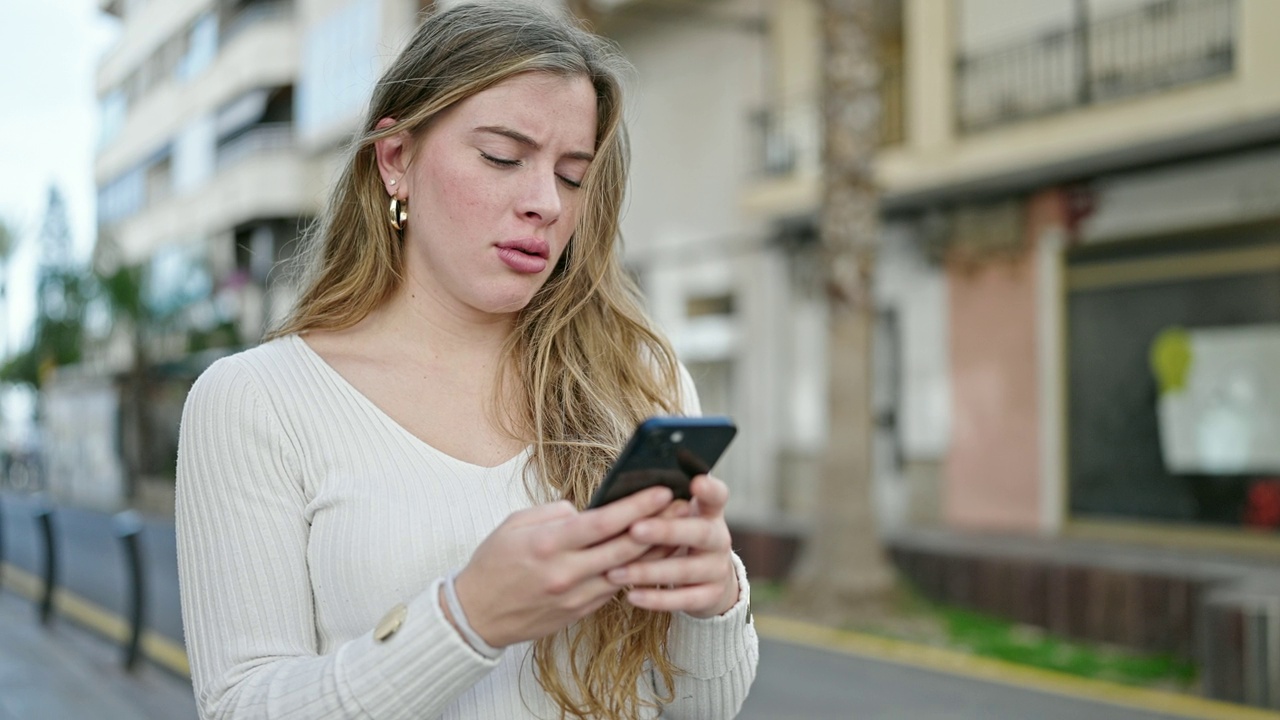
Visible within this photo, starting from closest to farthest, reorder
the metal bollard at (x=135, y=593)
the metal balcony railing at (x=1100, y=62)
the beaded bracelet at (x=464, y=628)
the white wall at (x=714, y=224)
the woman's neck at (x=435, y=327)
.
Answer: the beaded bracelet at (x=464, y=628) < the woman's neck at (x=435, y=327) < the metal bollard at (x=135, y=593) < the metal balcony railing at (x=1100, y=62) < the white wall at (x=714, y=224)

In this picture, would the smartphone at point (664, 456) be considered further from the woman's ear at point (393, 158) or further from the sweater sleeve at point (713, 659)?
the woman's ear at point (393, 158)

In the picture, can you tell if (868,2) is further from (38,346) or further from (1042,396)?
(38,346)

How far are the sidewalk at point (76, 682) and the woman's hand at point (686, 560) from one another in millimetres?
5857

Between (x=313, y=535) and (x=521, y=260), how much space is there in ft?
1.43

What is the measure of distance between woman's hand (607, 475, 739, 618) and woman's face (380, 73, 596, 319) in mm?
489

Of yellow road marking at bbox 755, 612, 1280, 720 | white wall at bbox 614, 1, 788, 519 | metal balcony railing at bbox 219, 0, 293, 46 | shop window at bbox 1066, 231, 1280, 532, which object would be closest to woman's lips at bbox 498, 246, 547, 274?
yellow road marking at bbox 755, 612, 1280, 720

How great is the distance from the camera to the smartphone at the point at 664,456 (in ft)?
4.20

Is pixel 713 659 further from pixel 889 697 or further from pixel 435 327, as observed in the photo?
→ pixel 889 697

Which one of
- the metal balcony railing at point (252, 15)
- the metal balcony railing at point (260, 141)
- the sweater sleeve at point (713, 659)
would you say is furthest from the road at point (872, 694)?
the metal balcony railing at point (252, 15)

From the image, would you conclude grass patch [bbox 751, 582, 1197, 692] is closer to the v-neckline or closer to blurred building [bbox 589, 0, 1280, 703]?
blurred building [bbox 589, 0, 1280, 703]

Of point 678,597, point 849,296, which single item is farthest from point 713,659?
point 849,296

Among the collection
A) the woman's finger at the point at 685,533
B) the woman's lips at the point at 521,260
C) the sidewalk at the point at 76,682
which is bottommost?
the sidewalk at the point at 76,682

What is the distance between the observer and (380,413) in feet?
5.54

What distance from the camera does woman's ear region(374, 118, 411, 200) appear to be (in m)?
1.78
